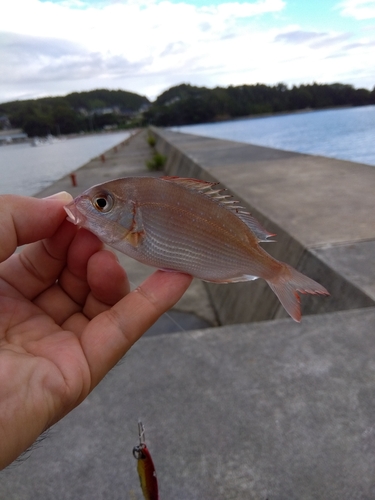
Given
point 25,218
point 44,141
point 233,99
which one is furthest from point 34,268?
point 44,141

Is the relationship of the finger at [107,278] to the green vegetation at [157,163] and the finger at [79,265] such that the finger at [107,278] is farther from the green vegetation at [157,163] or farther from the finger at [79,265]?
the green vegetation at [157,163]

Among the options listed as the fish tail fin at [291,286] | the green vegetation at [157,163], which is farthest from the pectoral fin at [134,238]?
the green vegetation at [157,163]

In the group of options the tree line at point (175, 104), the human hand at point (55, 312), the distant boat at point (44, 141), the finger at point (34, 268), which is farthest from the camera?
the distant boat at point (44, 141)

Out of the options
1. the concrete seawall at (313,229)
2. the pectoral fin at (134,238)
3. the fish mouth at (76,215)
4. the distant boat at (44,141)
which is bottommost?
the distant boat at (44,141)

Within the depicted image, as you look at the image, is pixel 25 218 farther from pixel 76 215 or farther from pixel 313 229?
pixel 313 229

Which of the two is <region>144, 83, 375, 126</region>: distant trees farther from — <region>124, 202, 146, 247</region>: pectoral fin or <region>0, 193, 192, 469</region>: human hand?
<region>124, 202, 146, 247</region>: pectoral fin

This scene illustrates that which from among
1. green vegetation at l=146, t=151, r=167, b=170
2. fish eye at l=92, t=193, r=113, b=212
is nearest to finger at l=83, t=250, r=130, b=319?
fish eye at l=92, t=193, r=113, b=212
